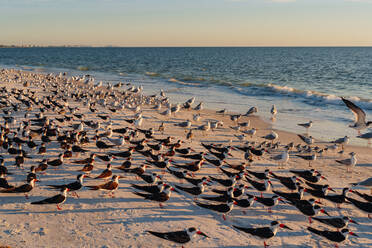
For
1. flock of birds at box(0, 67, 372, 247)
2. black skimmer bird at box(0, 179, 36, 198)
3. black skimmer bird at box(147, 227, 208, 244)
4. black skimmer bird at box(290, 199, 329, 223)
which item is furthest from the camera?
black skimmer bird at box(0, 179, 36, 198)

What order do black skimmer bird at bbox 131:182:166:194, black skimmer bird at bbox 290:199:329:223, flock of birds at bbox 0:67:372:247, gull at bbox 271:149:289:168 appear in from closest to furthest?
black skimmer bird at bbox 290:199:329:223
flock of birds at bbox 0:67:372:247
black skimmer bird at bbox 131:182:166:194
gull at bbox 271:149:289:168

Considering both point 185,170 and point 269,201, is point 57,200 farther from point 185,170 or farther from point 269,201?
point 269,201

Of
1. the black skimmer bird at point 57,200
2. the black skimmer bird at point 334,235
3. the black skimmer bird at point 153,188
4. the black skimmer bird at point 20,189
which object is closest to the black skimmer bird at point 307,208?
the black skimmer bird at point 334,235

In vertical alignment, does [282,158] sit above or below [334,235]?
above

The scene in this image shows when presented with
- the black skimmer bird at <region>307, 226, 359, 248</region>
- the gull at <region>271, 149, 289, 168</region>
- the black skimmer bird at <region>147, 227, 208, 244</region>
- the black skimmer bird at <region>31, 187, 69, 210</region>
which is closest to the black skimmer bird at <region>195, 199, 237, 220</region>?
the black skimmer bird at <region>147, 227, 208, 244</region>

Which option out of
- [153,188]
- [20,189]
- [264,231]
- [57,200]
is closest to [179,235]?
[264,231]

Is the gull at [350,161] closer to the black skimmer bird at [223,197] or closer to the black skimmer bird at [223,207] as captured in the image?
the black skimmer bird at [223,197]

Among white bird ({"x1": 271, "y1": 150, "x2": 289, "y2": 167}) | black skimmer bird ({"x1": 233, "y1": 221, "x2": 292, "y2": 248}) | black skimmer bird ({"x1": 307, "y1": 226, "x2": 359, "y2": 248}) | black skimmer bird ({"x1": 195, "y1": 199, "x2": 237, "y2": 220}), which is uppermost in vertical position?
white bird ({"x1": 271, "y1": 150, "x2": 289, "y2": 167})

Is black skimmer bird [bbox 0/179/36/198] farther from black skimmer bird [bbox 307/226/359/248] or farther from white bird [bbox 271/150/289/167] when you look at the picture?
white bird [bbox 271/150/289/167]

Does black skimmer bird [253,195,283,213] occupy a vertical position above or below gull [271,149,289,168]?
below

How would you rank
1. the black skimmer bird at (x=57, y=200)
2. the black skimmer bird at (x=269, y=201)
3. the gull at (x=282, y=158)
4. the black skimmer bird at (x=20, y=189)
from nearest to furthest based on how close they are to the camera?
the black skimmer bird at (x=57, y=200), the black skimmer bird at (x=20, y=189), the black skimmer bird at (x=269, y=201), the gull at (x=282, y=158)

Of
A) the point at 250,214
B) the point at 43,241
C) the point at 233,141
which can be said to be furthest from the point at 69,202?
the point at 233,141

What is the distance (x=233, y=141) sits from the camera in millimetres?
17547

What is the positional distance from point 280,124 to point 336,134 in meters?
3.89
